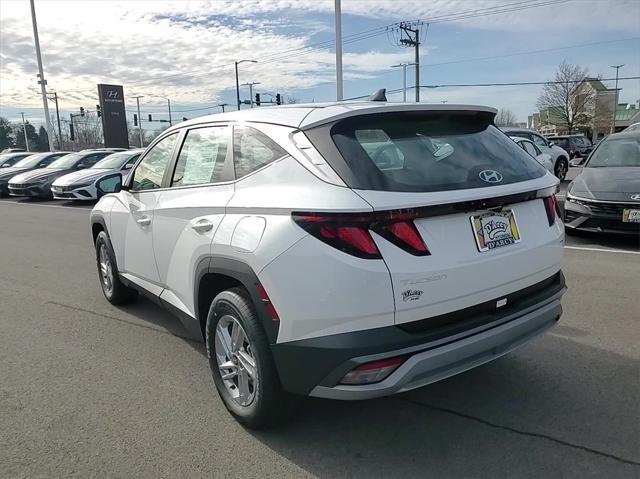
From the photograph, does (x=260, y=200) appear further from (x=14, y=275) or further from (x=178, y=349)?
(x=14, y=275)

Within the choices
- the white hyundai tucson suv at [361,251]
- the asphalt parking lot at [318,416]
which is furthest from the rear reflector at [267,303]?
the asphalt parking lot at [318,416]

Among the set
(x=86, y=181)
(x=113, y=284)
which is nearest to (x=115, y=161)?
(x=86, y=181)

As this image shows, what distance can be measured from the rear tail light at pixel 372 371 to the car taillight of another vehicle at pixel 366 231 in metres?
0.50

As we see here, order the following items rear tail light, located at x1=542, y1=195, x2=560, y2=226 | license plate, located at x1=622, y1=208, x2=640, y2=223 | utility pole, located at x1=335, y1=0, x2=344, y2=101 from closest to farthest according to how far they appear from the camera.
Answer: rear tail light, located at x1=542, y1=195, x2=560, y2=226 < license plate, located at x1=622, y1=208, x2=640, y2=223 < utility pole, located at x1=335, y1=0, x2=344, y2=101

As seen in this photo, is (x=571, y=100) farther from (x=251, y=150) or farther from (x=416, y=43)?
(x=251, y=150)

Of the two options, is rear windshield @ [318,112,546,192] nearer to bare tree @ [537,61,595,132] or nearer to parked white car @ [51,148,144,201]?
parked white car @ [51,148,144,201]

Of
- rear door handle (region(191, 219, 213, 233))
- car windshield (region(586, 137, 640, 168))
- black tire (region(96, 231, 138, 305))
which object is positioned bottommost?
black tire (region(96, 231, 138, 305))

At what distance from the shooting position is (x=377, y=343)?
97.0 inches

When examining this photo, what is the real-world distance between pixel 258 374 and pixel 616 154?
8.24 m

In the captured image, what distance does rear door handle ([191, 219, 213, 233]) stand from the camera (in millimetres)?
3236

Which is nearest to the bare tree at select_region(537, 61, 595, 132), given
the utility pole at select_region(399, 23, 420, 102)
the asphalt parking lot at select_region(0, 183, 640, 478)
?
the utility pole at select_region(399, 23, 420, 102)

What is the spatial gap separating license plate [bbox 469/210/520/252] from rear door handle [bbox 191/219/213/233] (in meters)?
1.52

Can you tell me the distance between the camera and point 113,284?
17.6ft

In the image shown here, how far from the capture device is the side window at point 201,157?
3477 mm
